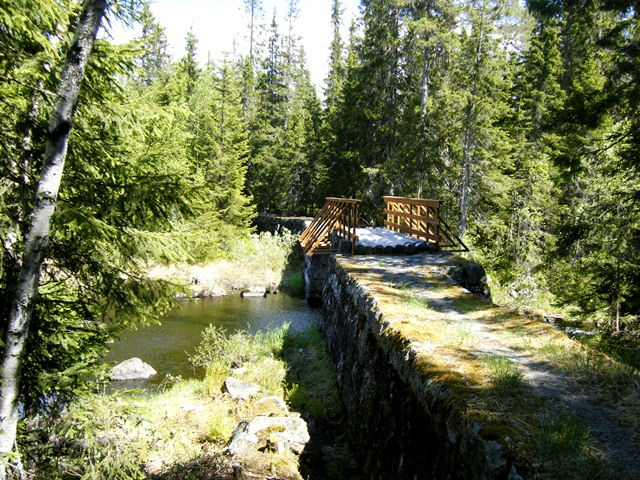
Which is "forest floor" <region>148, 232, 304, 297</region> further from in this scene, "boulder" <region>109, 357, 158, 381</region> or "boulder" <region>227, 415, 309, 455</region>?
"boulder" <region>227, 415, 309, 455</region>

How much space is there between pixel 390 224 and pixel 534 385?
1205cm

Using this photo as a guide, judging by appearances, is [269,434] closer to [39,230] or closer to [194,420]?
[194,420]

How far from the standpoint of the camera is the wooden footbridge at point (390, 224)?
11867mm

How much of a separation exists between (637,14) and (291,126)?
28.0 metres

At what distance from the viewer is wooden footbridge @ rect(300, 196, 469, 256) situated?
1187 cm

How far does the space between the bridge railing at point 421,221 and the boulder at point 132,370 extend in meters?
8.30

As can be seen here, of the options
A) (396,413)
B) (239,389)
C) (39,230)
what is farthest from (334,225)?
(39,230)

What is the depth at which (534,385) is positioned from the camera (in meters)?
3.77

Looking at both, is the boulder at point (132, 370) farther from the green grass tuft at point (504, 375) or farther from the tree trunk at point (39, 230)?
the green grass tuft at point (504, 375)

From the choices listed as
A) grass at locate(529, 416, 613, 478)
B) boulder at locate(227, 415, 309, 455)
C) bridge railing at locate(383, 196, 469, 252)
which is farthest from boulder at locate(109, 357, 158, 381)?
grass at locate(529, 416, 613, 478)

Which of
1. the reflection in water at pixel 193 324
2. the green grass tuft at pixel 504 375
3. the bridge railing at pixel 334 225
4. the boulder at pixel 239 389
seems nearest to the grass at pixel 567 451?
the green grass tuft at pixel 504 375

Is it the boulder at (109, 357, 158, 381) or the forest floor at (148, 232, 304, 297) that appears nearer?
the boulder at (109, 357, 158, 381)

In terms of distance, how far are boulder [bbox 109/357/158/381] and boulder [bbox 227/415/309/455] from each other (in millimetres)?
4680

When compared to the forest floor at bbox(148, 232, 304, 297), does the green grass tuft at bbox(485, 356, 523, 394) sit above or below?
above
